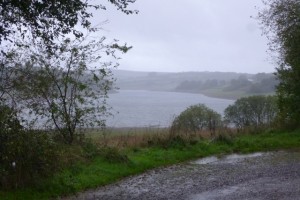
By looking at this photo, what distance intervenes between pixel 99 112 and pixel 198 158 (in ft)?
14.5

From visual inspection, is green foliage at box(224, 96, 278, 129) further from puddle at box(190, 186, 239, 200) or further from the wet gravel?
puddle at box(190, 186, 239, 200)

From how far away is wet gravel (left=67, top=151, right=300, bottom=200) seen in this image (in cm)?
1047

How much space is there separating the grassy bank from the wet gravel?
1.82 ft

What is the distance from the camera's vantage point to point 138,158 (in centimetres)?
1562

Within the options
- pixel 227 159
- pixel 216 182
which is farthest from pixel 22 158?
pixel 227 159

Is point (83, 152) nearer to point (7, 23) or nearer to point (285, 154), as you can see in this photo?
point (7, 23)

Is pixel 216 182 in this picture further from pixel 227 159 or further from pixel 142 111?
pixel 142 111

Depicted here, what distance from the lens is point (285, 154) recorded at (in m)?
16.8

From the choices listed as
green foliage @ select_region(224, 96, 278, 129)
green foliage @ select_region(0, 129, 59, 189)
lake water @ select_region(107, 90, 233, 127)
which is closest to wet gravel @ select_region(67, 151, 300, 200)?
green foliage @ select_region(0, 129, 59, 189)

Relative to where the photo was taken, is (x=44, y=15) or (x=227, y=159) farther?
(x=227, y=159)

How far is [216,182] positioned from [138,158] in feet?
13.8

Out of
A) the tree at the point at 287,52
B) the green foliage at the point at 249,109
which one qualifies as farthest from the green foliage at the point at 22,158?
the green foliage at the point at 249,109

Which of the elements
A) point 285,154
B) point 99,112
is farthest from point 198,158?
point 99,112

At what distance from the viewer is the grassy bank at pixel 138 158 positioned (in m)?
11.1
